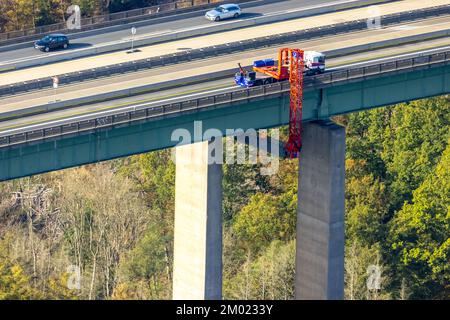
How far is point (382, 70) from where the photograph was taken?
117 meters

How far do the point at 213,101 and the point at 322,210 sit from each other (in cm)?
1102

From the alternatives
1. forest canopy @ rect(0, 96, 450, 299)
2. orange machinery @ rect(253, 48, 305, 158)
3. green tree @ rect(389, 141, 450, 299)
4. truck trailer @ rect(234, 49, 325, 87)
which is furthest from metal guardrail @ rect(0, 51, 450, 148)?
green tree @ rect(389, 141, 450, 299)

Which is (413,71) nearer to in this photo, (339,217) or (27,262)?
(339,217)

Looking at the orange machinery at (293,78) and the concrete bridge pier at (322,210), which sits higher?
the orange machinery at (293,78)

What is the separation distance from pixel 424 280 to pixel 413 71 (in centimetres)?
2431

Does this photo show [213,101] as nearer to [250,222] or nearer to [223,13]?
[223,13]

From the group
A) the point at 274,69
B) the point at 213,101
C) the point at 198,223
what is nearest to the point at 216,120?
the point at 213,101

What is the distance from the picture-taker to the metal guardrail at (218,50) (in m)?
119

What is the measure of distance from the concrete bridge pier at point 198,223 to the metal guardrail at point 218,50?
8947mm

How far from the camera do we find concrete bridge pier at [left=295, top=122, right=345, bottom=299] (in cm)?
11538

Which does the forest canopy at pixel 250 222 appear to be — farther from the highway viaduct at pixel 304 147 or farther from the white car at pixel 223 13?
the highway viaduct at pixel 304 147

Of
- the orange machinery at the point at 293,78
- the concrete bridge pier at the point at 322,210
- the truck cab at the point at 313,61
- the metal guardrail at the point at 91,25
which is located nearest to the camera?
the orange machinery at the point at 293,78

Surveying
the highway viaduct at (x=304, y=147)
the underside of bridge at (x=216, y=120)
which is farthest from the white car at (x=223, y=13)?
the underside of bridge at (x=216, y=120)
